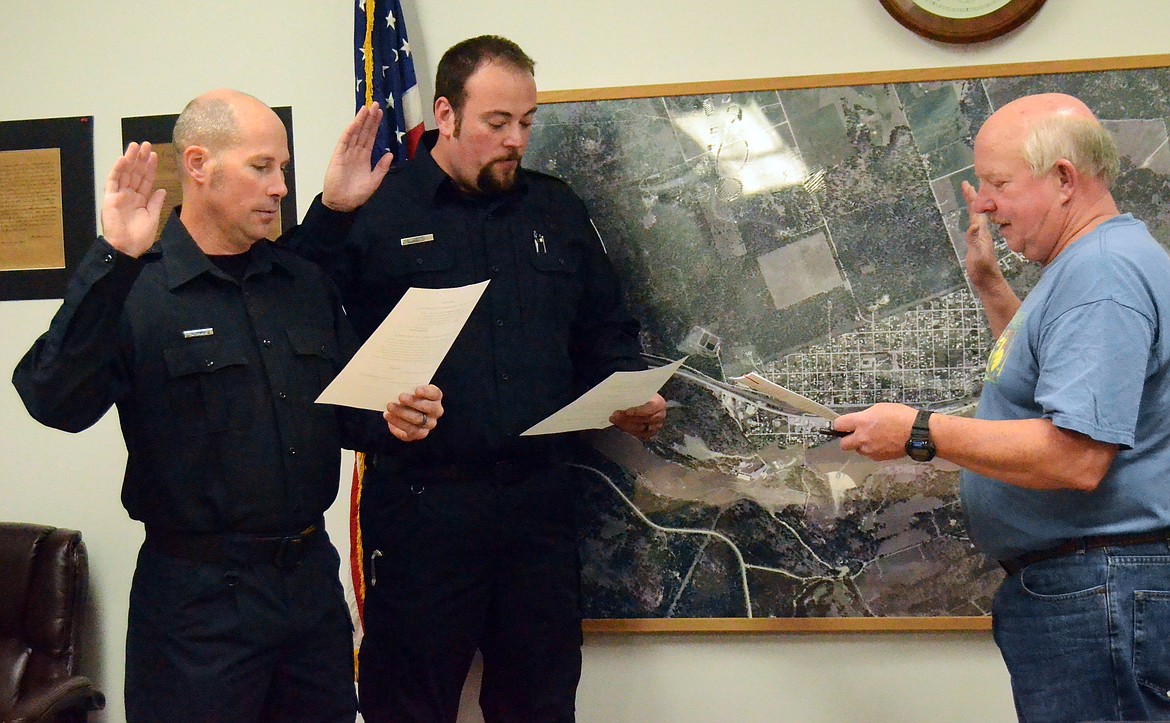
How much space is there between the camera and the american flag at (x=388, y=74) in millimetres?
2543

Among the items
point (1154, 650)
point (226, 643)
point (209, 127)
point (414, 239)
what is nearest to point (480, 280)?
point (414, 239)

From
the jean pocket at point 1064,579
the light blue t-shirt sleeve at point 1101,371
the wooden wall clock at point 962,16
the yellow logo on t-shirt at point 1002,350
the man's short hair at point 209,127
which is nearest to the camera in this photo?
the light blue t-shirt sleeve at point 1101,371

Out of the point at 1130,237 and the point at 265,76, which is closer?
the point at 1130,237

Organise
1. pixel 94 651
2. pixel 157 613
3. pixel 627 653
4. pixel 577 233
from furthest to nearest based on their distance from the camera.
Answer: pixel 94 651
pixel 627 653
pixel 577 233
pixel 157 613

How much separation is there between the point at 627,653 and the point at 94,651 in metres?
1.51

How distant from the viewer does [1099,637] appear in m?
1.57

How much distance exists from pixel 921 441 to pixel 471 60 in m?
1.28

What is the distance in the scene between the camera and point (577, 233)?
2.43 m

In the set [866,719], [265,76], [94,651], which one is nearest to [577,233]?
[265,76]

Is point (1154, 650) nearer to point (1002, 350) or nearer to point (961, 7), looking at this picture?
point (1002, 350)

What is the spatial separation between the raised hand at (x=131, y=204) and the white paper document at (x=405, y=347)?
15.9 inches

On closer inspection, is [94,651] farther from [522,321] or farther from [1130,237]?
[1130,237]

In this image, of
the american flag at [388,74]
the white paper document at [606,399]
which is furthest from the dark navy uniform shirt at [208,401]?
the american flag at [388,74]

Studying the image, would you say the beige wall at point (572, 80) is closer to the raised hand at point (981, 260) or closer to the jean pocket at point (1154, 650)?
the raised hand at point (981, 260)
